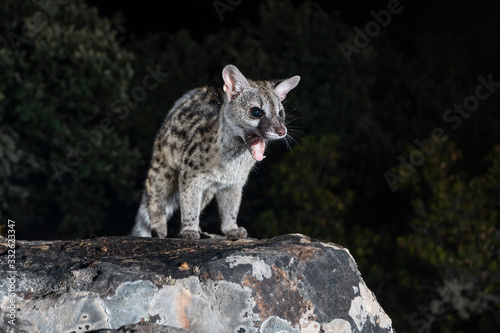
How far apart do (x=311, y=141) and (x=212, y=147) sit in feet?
19.3

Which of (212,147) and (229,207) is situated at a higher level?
(212,147)

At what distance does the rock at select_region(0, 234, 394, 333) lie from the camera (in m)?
3.11

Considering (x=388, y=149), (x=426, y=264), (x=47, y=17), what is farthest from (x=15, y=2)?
(x=426, y=264)

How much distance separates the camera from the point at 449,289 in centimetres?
1010

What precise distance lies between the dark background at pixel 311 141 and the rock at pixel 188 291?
17.0ft

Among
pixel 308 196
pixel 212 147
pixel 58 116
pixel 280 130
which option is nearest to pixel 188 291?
pixel 280 130

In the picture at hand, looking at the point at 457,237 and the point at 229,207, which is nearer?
the point at 229,207

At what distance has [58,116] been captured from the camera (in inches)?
408

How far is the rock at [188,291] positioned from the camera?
3.11 meters

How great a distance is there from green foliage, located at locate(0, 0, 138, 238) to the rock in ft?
21.9
